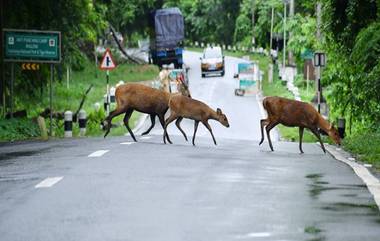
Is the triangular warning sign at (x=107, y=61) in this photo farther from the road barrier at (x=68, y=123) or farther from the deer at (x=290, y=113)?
the deer at (x=290, y=113)

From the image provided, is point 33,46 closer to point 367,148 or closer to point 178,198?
point 367,148

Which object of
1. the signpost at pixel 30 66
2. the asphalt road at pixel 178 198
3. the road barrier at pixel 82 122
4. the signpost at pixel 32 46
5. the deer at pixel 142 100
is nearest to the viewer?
the asphalt road at pixel 178 198

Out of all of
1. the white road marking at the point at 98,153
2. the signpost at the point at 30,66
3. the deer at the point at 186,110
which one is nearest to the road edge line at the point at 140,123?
the signpost at the point at 30,66

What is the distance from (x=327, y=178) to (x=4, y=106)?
19464 mm

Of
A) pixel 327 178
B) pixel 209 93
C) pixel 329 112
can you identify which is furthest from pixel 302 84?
pixel 327 178

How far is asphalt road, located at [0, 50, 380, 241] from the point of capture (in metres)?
9.10

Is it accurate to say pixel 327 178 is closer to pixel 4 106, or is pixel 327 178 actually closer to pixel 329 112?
pixel 4 106

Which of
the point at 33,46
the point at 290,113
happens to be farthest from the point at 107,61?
the point at 290,113

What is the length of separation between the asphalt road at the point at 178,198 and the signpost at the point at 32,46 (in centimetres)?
1212

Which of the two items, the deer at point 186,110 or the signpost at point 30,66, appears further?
the signpost at point 30,66

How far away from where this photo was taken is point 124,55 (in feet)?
274

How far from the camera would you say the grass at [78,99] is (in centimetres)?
2893

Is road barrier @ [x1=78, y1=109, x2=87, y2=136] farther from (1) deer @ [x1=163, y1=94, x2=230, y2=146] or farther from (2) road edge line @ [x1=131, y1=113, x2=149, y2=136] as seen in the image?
(1) deer @ [x1=163, y1=94, x2=230, y2=146]

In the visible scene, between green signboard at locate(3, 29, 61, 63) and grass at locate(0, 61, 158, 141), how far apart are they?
1.94 metres
